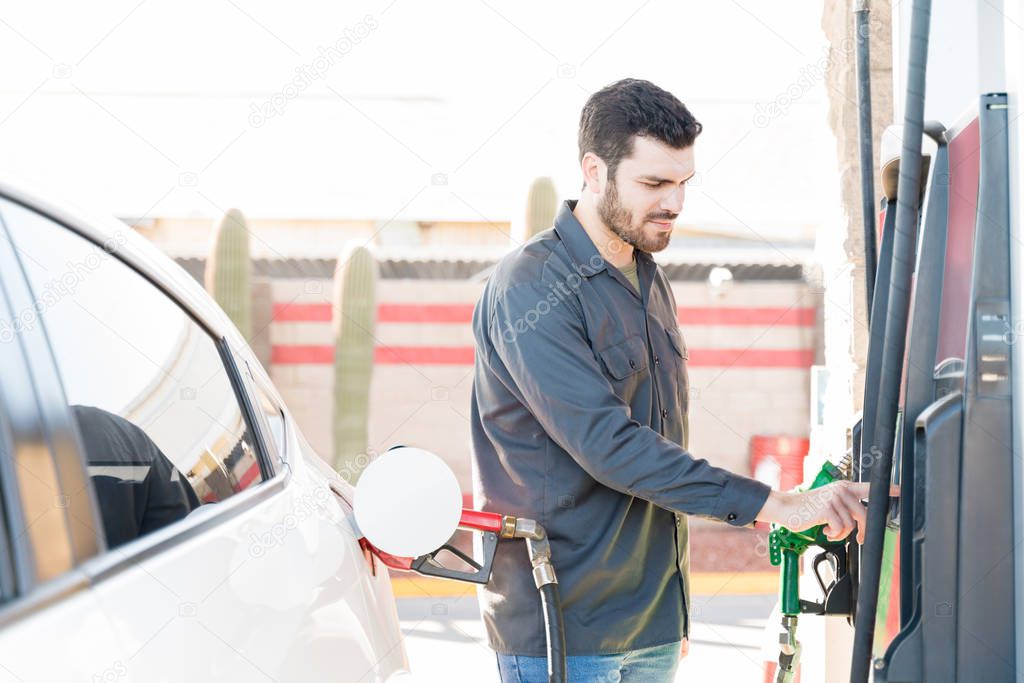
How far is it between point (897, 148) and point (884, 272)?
24 cm

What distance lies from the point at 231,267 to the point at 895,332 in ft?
41.5

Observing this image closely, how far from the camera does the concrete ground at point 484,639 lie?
21.8 ft

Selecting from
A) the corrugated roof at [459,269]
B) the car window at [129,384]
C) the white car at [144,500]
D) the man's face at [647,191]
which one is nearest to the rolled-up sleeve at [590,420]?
the man's face at [647,191]

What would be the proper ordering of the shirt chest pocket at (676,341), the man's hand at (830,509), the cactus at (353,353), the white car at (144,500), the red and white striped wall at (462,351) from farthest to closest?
the red and white striped wall at (462,351)
the cactus at (353,353)
the shirt chest pocket at (676,341)
the man's hand at (830,509)
the white car at (144,500)

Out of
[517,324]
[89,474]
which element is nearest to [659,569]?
[517,324]

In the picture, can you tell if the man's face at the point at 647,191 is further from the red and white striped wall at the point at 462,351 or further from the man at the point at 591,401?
the red and white striped wall at the point at 462,351

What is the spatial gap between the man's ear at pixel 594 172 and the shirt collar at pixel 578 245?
0.27 ft

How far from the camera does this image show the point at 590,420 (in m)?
2.14

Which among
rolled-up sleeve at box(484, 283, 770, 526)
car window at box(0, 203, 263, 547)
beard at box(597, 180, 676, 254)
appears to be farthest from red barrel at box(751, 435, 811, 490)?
car window at box(0, 203, 263, 547)

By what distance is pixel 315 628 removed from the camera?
157cm

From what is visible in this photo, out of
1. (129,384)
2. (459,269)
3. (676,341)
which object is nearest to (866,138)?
(676,341)

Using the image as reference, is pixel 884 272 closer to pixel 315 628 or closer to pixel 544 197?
pixel 315 628

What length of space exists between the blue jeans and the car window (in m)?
0.79

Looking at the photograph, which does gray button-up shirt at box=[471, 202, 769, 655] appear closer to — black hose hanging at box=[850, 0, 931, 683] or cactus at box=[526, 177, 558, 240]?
black hose hanging at box=[850, 0, 931, 683]
